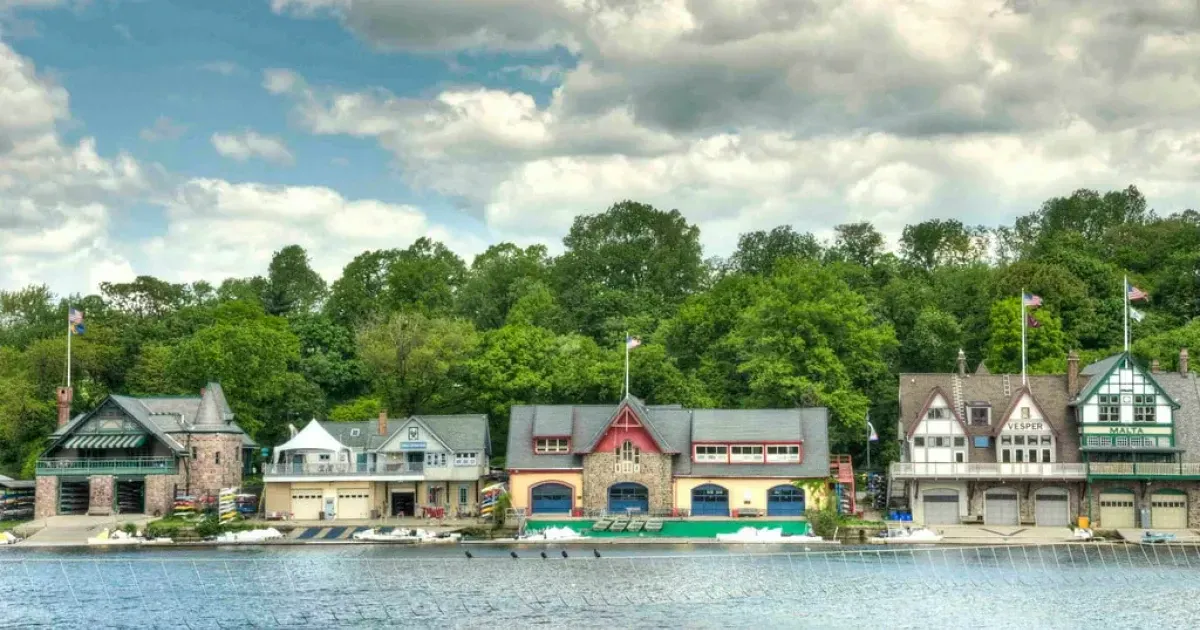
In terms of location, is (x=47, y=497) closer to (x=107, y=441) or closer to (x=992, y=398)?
(x=107, y=441)

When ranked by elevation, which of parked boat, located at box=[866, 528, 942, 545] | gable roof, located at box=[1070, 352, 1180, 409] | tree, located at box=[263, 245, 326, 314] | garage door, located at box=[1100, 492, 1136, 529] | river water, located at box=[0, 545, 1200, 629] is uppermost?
tree, located at box=[263, 245, 326, 314]

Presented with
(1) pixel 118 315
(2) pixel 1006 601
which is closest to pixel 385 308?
(1) pixel 118 315

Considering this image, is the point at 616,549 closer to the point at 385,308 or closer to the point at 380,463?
the point at 380,463

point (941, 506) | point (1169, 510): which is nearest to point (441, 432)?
point (941, 506)

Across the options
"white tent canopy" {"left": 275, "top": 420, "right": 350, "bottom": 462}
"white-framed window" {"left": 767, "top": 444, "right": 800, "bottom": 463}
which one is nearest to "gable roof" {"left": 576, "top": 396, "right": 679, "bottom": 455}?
"white-framed window" {"left": 767, "top": 444, "right": 800, "bottom": 463}

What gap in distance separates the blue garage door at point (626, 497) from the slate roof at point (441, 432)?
7.58 meters

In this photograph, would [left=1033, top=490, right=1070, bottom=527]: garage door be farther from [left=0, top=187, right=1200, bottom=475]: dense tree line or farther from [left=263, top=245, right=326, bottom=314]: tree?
[left=263, top=245, right=326, bottom=314]: tree

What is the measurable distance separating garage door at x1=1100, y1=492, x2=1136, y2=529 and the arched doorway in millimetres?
26074

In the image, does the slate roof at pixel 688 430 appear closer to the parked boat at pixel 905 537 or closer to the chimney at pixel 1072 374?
the parked boat at pixel 905 537

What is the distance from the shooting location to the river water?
5619 cm

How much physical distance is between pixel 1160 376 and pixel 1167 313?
21.6 metres

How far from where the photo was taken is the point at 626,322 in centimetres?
10312

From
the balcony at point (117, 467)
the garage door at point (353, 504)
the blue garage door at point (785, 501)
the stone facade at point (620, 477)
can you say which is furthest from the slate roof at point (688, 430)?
the balcony at point (117, 467)

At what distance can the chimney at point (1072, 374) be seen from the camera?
262 ft
